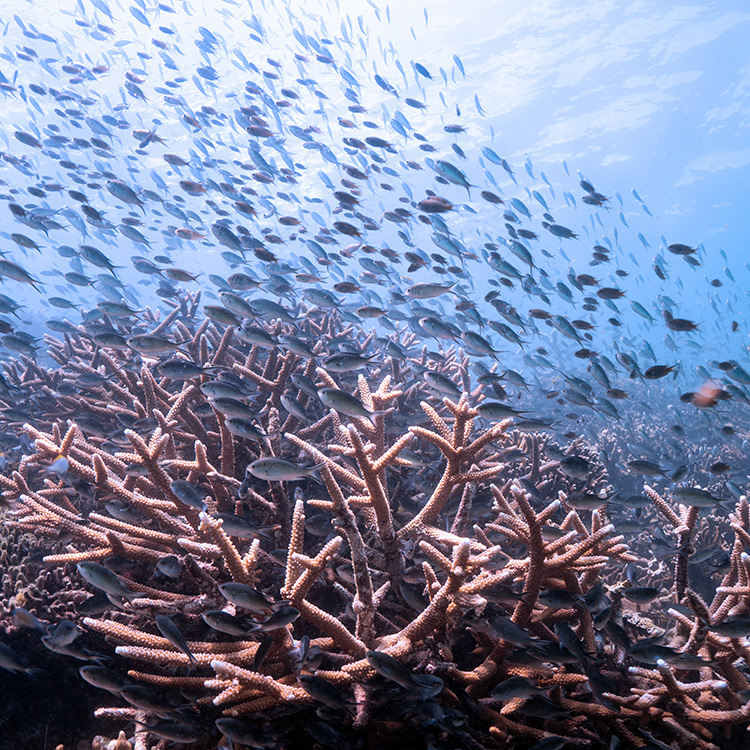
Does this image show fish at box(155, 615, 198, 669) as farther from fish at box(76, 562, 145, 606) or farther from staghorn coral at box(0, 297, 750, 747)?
fish at box(76, 562, 145, 606)

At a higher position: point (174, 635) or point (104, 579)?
point (104, 579)

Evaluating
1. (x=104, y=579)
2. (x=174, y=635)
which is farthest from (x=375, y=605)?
(x=104, y=579)

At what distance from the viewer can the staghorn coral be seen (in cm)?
207

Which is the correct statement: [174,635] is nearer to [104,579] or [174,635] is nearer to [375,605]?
[104,579]

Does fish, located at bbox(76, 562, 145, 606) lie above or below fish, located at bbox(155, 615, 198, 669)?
above

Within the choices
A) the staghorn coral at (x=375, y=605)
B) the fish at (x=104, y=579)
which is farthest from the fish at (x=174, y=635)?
the fish at (x=104, y=579)

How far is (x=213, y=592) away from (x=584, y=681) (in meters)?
2.10

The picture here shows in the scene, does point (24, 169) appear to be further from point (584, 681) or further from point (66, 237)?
point (66, 237)

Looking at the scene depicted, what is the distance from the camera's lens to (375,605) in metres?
2.23

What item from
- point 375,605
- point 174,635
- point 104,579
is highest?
point 375,605

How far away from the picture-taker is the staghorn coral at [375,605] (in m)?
2.07

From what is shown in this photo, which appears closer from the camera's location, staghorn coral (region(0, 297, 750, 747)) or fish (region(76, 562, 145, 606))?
staghorn coral (region(0, 297, 750, 747))

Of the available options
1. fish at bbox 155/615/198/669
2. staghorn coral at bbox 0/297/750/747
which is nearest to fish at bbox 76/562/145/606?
staghorn coral at bbox 0/297/750/747

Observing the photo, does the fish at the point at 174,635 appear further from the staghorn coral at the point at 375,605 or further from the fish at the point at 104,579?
the fish at the point at 104,579
